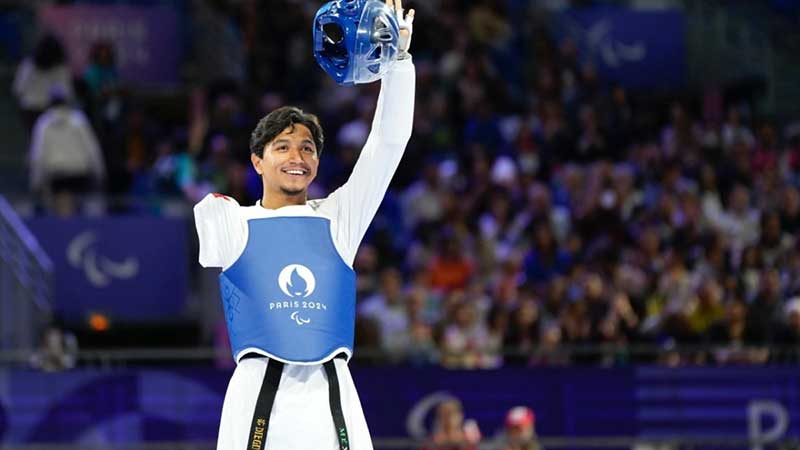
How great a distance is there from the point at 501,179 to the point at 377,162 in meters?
10.8

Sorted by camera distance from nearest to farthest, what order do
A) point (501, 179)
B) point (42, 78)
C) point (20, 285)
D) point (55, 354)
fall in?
point (55, 354), point (20, 285), point (42, 78), point (501, 179)

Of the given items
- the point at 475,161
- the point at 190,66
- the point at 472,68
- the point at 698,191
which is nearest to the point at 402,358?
the point at 475,161

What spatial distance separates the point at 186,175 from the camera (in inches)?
620

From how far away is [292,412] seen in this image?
209 inches

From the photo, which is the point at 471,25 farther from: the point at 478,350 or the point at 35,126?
the point at 478,350

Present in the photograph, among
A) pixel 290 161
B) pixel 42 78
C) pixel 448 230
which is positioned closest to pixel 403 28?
pixel 290 161

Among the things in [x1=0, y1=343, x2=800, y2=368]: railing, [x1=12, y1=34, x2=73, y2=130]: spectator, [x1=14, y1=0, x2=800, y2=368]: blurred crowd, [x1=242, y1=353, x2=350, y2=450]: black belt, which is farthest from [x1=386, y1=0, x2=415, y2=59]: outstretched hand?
[x1=12, y1=34, x2=73, y2=130]: spectator

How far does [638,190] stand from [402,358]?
4511 mm

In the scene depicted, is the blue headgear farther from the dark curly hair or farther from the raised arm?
the dark curly hair

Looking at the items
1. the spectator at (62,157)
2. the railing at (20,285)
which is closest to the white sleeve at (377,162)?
the railing at (20,285)

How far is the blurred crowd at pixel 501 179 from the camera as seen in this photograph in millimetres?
13852

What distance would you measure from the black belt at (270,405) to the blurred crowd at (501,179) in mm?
7442

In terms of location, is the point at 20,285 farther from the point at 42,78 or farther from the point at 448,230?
the point at 448,230

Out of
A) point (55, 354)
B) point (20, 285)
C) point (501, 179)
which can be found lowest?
point (55, 354)
